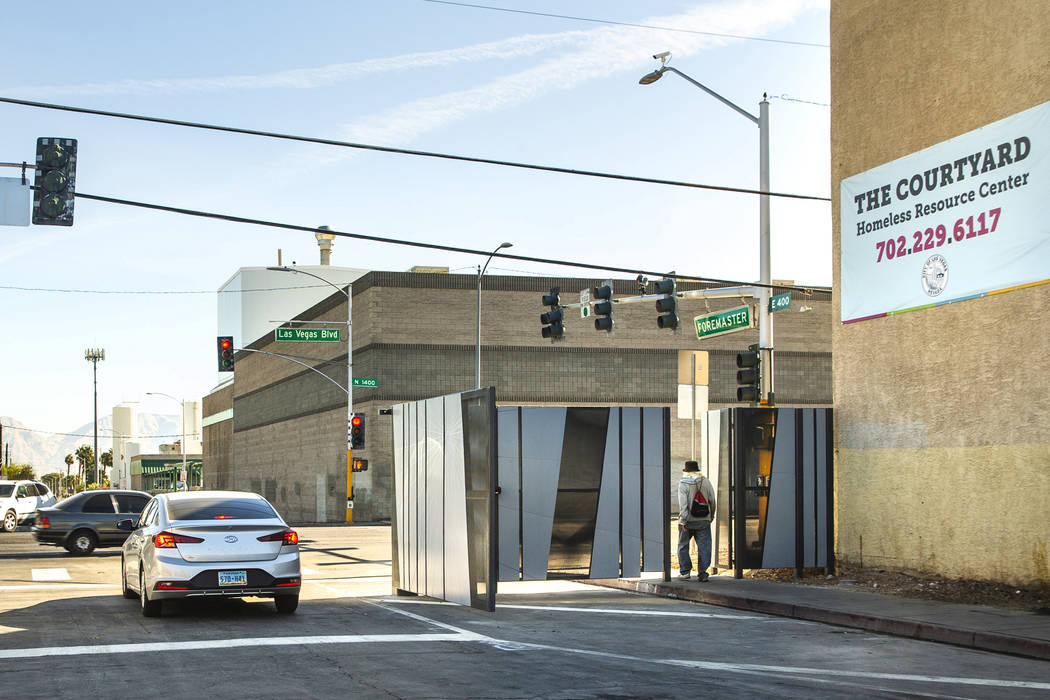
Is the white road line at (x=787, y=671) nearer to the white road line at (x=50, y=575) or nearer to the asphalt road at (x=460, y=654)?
the asphalt road at (x=460, y=654)

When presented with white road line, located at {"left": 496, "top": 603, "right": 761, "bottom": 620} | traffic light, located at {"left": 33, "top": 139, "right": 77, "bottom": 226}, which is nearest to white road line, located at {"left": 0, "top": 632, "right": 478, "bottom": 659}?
white road line, located at {"left": 496, "top": 603, "right": 761, "bottom": 620}

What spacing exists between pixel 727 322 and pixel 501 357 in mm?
29672

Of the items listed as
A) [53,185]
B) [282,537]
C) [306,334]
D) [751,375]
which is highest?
[53,185]

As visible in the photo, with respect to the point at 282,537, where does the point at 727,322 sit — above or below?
above

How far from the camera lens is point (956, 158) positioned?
639 inches

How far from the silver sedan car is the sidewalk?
6.13 meters

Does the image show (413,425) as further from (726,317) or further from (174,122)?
(726,317)

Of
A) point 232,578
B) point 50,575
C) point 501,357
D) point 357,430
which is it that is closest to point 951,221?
point 232,578

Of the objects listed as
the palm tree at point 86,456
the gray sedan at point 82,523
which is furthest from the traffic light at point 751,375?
the palm tree at point 86,456

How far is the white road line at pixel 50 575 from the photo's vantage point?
19.7 metres

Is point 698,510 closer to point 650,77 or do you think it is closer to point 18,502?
point 650,77

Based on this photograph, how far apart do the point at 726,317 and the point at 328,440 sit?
117ft

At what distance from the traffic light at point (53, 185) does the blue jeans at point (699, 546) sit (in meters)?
10.4

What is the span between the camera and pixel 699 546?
17.9 m
